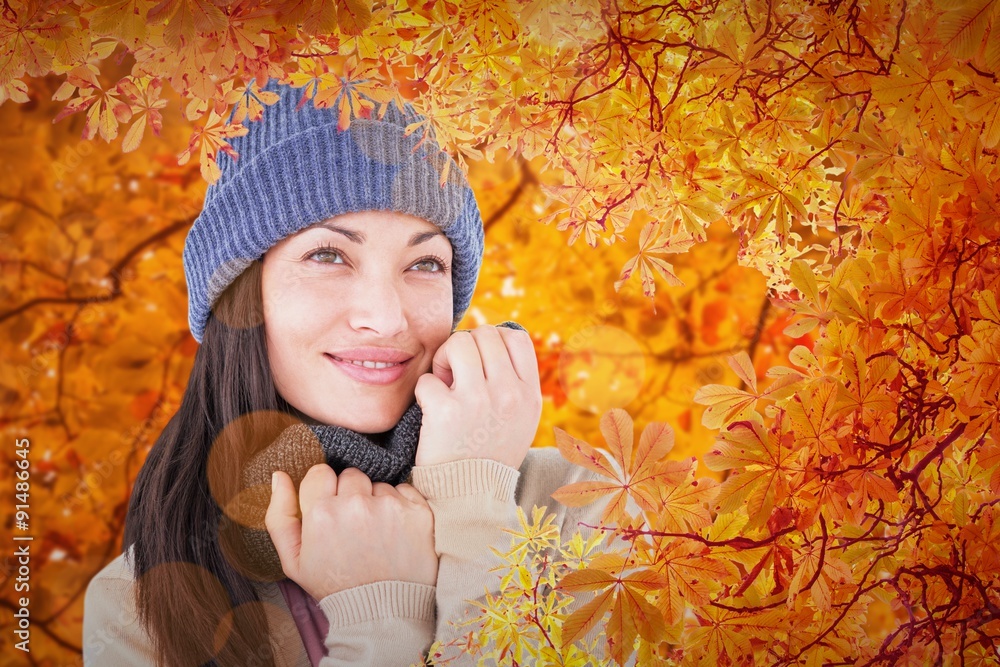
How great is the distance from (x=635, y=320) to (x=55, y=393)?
55.4 inches

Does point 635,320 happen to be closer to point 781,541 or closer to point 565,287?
point 565,287

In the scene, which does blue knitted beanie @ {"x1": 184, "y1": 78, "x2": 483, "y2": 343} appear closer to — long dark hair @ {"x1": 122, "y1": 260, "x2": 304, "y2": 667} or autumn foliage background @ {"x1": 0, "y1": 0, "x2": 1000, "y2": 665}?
long dark hair @ {"x1": 122, "y1": 260, "x2": 304, "y2": 667}

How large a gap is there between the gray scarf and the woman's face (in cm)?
5

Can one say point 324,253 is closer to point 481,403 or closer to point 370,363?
point 370,363

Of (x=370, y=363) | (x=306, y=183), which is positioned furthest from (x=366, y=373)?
(x=306, y=183)

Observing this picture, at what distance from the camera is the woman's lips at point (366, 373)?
1145 millimetres

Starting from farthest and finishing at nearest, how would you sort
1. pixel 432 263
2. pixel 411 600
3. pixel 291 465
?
pixel 432 263 → pixel 291 465 → pixel 411 600

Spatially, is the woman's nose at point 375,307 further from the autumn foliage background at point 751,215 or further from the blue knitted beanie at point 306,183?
the autumn foliage background at point 751,215

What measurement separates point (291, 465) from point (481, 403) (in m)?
0.30

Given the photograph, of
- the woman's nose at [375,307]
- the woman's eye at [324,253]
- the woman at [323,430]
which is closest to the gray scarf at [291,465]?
the woman at [323,430]

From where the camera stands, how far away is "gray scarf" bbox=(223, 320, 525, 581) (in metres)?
1.09

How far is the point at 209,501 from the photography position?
1.13 metres

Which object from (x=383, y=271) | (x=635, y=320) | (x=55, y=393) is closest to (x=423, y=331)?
(x=383, y=271)

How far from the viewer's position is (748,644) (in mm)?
722
